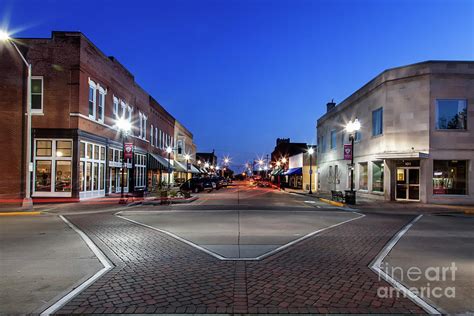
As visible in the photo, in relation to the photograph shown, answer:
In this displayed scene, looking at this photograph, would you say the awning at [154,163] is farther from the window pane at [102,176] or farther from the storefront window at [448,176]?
the storefront window at [448,176]

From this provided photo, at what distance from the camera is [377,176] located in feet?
97.8

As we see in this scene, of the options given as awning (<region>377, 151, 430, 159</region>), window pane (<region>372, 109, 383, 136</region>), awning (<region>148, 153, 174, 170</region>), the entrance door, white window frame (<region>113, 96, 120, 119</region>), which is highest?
white window frame (<region>113, 96, 120, 119</region>)

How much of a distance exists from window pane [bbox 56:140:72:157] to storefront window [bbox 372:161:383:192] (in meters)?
22.6

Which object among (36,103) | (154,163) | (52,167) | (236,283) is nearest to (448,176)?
(236,283)

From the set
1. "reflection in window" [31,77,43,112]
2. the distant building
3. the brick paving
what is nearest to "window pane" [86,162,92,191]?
"reflection in window" [31,77,43,112]

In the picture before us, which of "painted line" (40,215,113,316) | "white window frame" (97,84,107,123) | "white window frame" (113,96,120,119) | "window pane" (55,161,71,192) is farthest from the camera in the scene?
"white window frame" (113,96,120,119)

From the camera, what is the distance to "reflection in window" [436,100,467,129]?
26016mm

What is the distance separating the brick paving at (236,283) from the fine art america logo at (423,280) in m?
0.29

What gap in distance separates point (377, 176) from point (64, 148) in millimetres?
23132

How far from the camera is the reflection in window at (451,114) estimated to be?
26016 millimetres

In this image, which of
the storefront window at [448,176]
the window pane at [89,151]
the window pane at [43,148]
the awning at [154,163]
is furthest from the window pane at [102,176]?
the storefront window at [448,176]

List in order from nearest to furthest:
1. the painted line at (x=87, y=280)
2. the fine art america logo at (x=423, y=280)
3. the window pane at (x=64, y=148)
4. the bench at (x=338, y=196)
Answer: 1. the painted line at (x=87, y=280)
2. the fine art america logo at (x=423, y=280)
3. the window pane at (x=64, y=148)
4. the bench at (x=338, y=196)

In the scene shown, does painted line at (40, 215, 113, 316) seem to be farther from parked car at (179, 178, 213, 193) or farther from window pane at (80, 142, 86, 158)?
parked car at (179, 178, 213, 193)

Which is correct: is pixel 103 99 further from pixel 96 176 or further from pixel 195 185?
pixel 195 185
